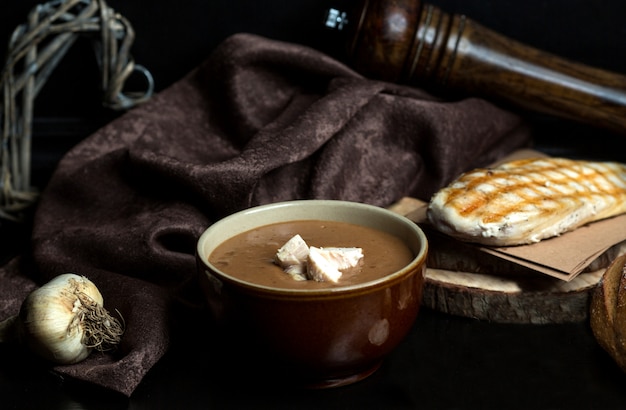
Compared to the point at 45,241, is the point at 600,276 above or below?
above

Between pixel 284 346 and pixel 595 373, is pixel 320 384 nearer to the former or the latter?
pixel 284 346

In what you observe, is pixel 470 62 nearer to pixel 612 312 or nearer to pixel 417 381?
pixel 612 312

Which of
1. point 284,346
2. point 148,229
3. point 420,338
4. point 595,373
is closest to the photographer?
point 284,346

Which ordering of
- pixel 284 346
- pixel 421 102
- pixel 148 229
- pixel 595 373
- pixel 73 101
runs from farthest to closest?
1. pixel 73 101
2. pixel 421 102
3. pixel 148 229
4. pixel 595 373
5. pixel 284 346

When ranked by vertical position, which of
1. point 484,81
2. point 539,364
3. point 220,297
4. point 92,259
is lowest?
point 92,259

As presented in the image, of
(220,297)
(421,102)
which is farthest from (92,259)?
(421,102)

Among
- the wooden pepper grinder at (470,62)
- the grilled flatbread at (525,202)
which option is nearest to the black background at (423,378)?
the grilled flatbread at (525,202)

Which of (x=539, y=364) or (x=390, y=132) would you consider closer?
(x=539, y=364)

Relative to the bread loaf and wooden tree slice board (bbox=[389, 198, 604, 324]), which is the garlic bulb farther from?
the bread loaf
